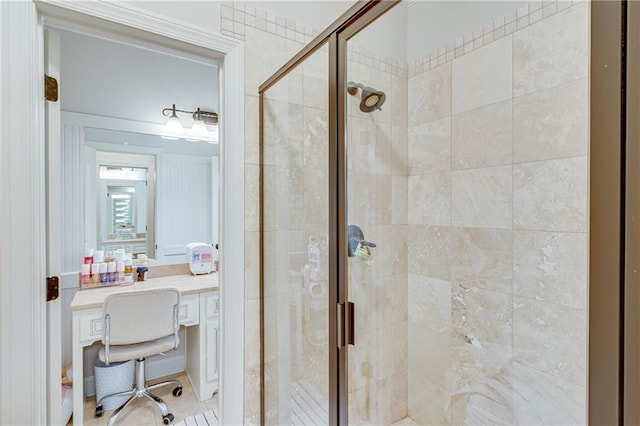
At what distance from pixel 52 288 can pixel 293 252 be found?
0.83 m

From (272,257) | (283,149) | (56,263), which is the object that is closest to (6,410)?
(56,263)

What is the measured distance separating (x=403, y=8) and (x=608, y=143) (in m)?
1.06

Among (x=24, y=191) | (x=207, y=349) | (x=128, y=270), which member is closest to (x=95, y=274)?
(x=128, y=270)

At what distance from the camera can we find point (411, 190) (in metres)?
1.62

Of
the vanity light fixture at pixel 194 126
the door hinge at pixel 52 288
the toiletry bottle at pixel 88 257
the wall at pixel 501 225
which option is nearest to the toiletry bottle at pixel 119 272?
the toiletry bottle at pixel 88 257

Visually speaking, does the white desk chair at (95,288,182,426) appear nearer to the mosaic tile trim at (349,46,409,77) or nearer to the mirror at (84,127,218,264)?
the mirror at (84,127,218,264)

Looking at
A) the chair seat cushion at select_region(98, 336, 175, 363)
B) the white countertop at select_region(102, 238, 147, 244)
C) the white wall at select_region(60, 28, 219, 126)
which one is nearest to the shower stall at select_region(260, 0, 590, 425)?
the white wall at select_region(60, 28, 219, 126)

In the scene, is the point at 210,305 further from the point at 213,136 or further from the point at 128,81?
the point at 128,81

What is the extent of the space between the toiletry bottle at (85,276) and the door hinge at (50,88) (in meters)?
1.49

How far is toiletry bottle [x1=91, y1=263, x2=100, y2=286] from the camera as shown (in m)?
2.19

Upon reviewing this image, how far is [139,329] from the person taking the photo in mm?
2012

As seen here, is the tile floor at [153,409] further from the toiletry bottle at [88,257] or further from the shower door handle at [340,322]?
the shower door handle at [340,322]

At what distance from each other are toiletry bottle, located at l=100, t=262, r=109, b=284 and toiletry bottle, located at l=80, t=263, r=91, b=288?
69 mm

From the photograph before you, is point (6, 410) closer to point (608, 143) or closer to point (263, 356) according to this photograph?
point (263, 356)
